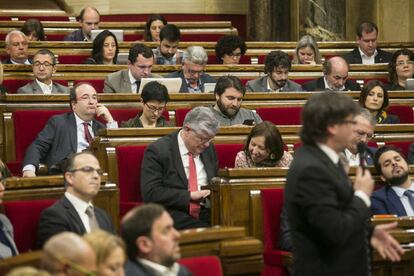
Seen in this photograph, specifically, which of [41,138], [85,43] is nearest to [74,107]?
[41,138]

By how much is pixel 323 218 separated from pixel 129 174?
8.28ft

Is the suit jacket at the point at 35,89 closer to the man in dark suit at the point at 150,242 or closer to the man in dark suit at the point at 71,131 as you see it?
the man in dark suit at the point at 71,131

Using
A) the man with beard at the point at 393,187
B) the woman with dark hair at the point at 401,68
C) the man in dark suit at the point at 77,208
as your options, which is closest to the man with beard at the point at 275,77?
the woman with dark hair at the point at 401,68

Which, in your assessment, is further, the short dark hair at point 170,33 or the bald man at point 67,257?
the short dark hair at point 170,33

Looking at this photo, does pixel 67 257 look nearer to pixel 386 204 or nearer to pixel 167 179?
pixel 167 179

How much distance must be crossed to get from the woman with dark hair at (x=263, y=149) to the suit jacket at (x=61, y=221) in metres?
1.24

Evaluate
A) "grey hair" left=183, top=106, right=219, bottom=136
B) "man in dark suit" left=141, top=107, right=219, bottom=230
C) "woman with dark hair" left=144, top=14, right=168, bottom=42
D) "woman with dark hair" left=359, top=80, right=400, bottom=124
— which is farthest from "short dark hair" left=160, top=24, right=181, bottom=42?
"grey hair" left=183, top=106, right=219, bottom=136

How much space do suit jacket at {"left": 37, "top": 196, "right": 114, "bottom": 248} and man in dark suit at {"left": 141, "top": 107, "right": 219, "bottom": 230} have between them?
91cm

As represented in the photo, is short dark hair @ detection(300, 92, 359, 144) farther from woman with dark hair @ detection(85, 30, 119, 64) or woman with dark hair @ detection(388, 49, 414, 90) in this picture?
woman with dark hair @ detection(85, 30, 119, 64)

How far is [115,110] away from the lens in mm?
7285

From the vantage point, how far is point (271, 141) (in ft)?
19.3

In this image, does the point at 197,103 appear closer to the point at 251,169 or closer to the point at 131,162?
the point at 131,162

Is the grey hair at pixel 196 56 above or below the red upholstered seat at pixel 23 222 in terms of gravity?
above

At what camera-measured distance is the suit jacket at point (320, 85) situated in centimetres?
841
